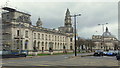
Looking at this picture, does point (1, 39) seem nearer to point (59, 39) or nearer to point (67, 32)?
point (59, 39)

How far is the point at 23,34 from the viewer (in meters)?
66.9

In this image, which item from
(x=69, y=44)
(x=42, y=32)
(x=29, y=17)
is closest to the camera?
(x=29, y=17)

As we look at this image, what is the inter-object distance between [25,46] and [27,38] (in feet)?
11.1

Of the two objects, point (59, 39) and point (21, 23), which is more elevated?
point (21, 23)

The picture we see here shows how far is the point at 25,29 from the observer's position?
68.4 m

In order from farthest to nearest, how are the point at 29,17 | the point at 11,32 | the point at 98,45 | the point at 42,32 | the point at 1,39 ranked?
the point at 98,45
the point at 42,32
the point at 29,17
the point at 11,32
the point at 1,39

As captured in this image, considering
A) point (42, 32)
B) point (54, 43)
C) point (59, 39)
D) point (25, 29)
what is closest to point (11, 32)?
point (25, 29)

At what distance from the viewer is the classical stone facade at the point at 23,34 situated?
55650mm

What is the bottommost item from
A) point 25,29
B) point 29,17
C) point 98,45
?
point 98,45

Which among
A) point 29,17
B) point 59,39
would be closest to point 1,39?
point 29,17

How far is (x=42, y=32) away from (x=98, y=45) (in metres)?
94.6

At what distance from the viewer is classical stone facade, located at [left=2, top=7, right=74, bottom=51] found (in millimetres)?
55650

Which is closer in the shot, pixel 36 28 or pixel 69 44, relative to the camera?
pixel 36 28

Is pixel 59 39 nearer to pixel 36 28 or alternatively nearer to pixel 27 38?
pixel 36 28
